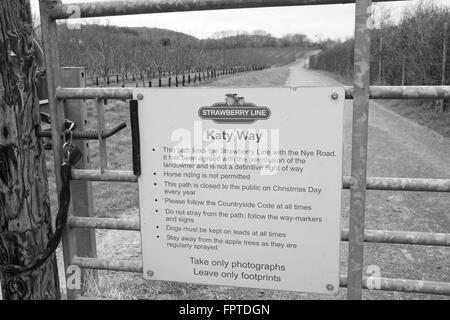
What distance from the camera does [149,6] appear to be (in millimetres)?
2170

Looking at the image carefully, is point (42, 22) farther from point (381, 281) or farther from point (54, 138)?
point (381, 281)

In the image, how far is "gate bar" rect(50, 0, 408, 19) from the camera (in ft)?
6.68

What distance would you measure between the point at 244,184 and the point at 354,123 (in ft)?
1.80

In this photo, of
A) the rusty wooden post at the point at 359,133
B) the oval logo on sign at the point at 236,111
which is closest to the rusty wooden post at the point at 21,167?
the oval logo on sign at the point at 236,111

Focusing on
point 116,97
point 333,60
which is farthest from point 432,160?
point 333,60

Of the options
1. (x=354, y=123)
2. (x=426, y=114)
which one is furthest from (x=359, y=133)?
Result: (x=426, y=114)

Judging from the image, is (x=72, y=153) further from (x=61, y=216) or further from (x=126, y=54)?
(x=126, y=54)

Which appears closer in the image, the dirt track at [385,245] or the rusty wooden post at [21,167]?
the rusty wooden post at [21,167]

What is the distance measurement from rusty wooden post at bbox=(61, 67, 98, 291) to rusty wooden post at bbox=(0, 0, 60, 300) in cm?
91

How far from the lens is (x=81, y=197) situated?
345 cm

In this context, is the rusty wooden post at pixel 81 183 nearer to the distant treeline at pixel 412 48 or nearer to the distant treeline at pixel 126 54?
the distant treeline at pixel 126 54

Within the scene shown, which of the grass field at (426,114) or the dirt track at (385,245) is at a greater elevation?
the grass field at (426,114)

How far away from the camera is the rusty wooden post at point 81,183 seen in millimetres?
3164

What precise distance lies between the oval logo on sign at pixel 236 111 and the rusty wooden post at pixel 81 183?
1.44 metres
